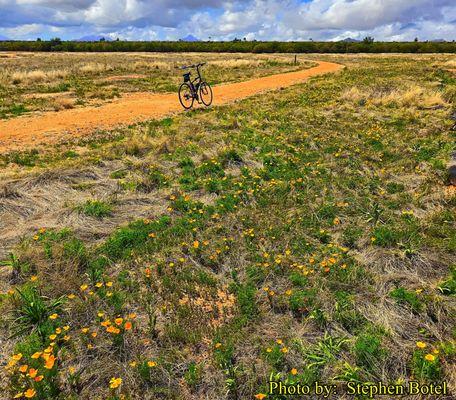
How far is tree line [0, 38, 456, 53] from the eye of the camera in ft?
250

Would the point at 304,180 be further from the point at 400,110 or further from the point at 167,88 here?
the point at 167,88

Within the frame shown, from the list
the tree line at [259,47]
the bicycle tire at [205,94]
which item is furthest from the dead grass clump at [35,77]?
the tree line at [259,47]

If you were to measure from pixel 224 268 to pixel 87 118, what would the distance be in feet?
42.4

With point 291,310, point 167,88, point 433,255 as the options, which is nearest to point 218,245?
point 291,310

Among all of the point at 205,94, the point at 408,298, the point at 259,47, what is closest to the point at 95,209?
the point at 408,298

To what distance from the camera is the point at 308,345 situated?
4297 mm

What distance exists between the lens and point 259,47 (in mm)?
77250

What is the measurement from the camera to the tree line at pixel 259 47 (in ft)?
250

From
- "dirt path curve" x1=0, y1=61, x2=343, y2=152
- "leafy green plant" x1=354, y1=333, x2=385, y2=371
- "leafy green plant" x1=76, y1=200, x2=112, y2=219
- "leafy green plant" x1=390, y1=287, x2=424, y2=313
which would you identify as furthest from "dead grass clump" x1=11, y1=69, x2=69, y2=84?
"leafy green plant" x1=354, y1=333, x2=385, y2=371

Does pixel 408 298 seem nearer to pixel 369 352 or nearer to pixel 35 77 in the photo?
pixel 369 352

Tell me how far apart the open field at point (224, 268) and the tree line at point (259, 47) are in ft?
247

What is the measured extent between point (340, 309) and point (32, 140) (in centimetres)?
1217

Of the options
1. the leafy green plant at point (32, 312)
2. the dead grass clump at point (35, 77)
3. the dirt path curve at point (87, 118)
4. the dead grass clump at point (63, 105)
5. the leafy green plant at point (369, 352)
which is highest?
the dead grass clump at point (35, 77)

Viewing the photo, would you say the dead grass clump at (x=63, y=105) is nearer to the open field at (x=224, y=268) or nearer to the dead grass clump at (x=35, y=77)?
the open field at (x=224, y=268)
